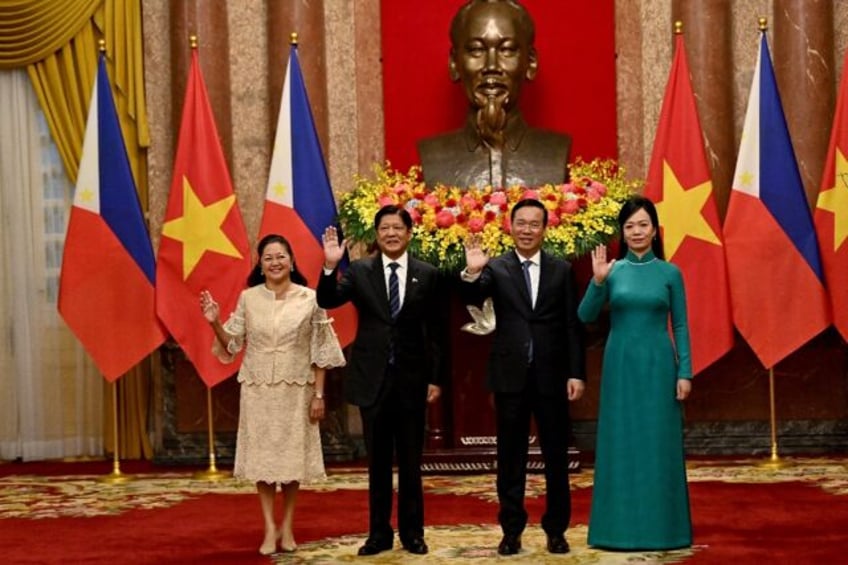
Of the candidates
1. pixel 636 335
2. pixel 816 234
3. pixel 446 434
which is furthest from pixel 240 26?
pixel 636 335

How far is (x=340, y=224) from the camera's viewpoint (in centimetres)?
1016

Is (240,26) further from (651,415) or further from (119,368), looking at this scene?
(651,415)

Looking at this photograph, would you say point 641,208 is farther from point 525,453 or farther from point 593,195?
point 593,195

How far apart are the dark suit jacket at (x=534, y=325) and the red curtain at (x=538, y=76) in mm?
4719

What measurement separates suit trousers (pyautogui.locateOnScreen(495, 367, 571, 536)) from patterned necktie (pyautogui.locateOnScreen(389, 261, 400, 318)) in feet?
1.92

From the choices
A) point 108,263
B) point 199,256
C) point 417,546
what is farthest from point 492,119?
point 417,546

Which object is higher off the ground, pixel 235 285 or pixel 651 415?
pixel 235 285

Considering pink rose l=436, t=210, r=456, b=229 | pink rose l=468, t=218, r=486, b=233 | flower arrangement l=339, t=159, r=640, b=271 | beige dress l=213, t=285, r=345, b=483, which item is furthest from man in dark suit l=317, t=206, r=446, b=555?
pink rose l=436, t=210, r=456, b=229

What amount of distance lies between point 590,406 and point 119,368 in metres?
3.35

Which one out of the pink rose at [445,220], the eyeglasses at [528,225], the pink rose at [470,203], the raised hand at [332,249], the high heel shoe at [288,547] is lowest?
the high heel shoe at [288,547]

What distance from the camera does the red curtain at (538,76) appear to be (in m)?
11.2

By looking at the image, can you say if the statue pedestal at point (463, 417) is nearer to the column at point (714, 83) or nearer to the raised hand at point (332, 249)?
the column at point (714, 83)

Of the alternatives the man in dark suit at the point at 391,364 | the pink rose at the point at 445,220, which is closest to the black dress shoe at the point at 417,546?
the man in dark suit at the point at 391,364

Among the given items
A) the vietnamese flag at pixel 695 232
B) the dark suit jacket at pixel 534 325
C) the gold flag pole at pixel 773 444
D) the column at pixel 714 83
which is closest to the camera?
the dark suit jacket at pixel 534 325
